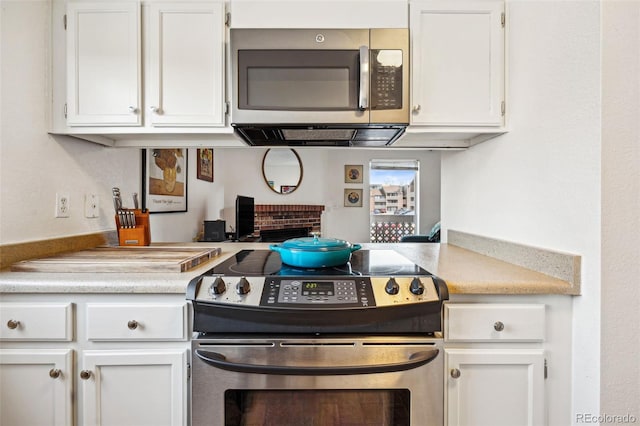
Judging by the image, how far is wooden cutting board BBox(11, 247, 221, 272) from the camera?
1.17m

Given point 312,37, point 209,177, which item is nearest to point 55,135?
point 312,37

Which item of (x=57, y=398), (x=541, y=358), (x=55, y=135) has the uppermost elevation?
(x=55, y=135)

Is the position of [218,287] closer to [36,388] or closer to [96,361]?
[96,361]

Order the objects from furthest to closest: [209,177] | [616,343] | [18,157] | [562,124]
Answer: [209,177] → [18,157] → [562,124] → [616,343]

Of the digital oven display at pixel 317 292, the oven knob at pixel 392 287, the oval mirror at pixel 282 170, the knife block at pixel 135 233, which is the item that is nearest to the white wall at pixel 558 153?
the oven knob at pixel 392 287

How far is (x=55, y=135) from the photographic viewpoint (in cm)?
147

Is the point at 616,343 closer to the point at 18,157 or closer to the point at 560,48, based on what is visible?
the point at 560,48

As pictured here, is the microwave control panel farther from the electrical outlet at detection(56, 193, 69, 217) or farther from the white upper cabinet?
the electrical outlet at detection(56, 193, 69, 217)

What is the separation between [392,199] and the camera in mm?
5887

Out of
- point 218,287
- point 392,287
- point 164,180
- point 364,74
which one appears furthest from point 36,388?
point 164,180

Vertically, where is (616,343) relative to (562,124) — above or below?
below

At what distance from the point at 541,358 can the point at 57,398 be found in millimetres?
1563

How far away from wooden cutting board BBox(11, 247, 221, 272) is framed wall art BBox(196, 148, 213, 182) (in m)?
2.33

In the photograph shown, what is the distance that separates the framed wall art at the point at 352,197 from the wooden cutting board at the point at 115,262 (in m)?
4.33
